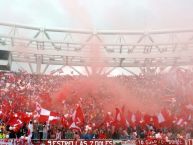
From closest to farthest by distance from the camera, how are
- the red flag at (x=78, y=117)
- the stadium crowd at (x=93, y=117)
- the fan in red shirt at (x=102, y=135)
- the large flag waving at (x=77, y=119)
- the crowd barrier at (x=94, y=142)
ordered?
the crowd barrier at (x=94, y=142)
the stadium crowd at (x=93, y=117)
the fan in red shirt at (x=102, y=135)
the large flag waving at (x=77, y=119)
the red flag at (x=78, y=117)

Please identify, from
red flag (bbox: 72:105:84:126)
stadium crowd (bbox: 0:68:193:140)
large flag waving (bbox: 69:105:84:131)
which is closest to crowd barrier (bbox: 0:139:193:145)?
stadium crowd (bbox: 0:68:193:140)

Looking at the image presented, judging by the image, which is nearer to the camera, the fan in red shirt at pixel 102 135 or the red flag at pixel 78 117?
the fan in red shirt at pixel 102 135

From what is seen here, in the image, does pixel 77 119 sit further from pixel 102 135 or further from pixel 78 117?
pixel 102 135

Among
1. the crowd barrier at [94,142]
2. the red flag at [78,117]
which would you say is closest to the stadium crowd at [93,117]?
the red flag at [78,117]

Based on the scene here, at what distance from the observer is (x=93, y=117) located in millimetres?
27438

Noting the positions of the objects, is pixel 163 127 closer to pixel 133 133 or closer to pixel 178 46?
pixel 133 133

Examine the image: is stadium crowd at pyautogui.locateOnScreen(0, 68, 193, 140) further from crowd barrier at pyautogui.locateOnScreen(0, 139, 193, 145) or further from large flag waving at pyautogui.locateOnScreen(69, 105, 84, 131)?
crowd barrier at pyautogui.locateOnScreen(0, 139, 193, 145)

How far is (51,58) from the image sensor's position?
4856cm

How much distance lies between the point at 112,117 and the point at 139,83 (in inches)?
576

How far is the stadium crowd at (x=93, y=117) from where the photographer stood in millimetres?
24297

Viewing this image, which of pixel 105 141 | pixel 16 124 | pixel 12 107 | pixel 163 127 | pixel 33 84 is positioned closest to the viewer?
pixel 105 141

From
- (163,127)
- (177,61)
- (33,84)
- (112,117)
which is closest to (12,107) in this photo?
(112,117)

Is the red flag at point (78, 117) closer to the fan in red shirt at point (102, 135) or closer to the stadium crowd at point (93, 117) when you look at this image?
the stadium crowd at point (93, 117)

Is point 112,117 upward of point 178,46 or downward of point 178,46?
downward
